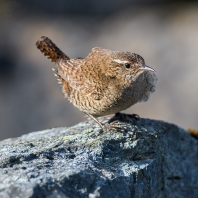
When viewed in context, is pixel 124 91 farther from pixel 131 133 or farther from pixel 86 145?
pixel 86 145

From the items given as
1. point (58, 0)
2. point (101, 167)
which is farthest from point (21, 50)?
point (101, 167)

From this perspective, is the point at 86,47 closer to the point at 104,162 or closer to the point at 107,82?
the point at 107,82

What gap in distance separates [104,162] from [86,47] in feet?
25.2

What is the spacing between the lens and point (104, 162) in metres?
3.57

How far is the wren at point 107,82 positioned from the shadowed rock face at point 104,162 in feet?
0.71

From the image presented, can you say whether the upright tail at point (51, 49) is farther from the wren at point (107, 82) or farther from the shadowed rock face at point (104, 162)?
the shadowed rock face at point (104, 162)

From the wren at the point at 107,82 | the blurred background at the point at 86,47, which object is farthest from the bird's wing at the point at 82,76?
the blurred background at the point at 86,47

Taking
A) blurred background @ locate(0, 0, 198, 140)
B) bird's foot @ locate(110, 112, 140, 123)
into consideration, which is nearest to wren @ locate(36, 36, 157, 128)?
bird's foot @ locate(110, 112, 140, 123)

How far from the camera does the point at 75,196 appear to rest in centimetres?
295

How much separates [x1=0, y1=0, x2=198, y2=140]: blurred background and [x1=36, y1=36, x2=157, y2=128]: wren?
453 centimetres

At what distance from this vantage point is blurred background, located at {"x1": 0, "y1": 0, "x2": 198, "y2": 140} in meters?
9.70

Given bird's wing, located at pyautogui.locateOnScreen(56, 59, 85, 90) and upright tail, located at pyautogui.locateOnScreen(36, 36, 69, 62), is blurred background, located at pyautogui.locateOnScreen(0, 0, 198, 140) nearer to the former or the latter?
upright tail, located at pyautogui.locateOnScreen(36, 36, 69, 62)

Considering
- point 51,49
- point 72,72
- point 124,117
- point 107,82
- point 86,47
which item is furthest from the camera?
point 86,47

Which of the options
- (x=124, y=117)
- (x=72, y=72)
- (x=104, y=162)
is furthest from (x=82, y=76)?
(x=104, y=162)
